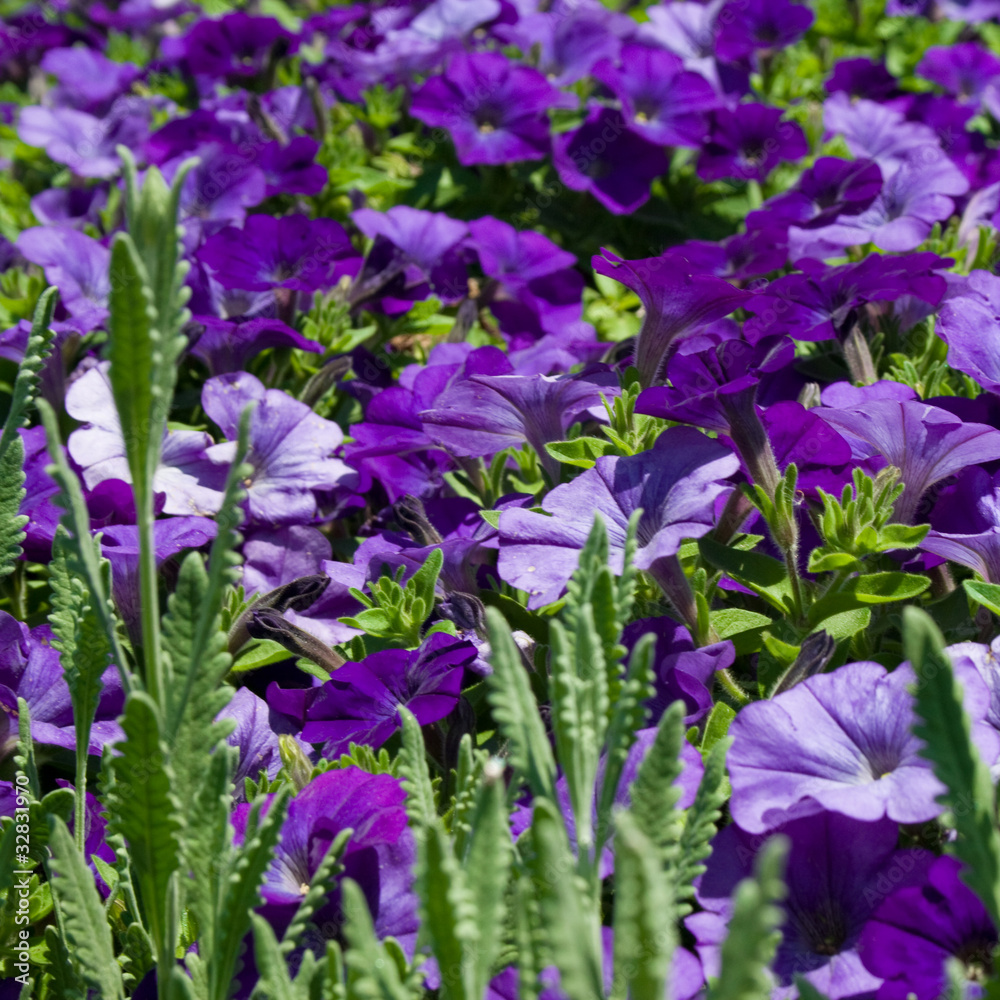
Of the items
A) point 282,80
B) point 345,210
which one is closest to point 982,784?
point 345,210

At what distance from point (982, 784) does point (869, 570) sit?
1.93 ft

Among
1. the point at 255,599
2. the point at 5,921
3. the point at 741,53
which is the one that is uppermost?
the point at 741,53

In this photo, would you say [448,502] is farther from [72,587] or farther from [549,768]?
[549,768]

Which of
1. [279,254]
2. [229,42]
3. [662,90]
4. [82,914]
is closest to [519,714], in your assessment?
[82,914]

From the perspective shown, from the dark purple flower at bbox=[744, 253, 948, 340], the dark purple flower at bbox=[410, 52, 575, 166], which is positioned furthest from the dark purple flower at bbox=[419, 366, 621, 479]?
the dark purple flower at bbox=[410, 52, 575, 166]

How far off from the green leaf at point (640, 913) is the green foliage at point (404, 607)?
69 cm

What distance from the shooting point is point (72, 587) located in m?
1.13

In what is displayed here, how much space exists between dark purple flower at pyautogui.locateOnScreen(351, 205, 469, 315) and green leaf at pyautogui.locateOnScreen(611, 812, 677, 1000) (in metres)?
1.50

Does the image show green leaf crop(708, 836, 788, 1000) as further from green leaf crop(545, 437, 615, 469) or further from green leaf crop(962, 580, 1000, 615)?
green leaf crop(545, 437, 615, 469)

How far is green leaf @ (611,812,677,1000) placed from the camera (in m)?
0.59

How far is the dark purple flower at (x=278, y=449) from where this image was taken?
1.59 metres

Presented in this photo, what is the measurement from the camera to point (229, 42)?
2928mm

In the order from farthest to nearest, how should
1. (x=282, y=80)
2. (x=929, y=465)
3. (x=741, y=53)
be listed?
(x=282, y=80)
(x=741, y=53)
(x=929, y=465)

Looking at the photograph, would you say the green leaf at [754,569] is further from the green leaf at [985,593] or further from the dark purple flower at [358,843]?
the dark purple flower at [358,843]
